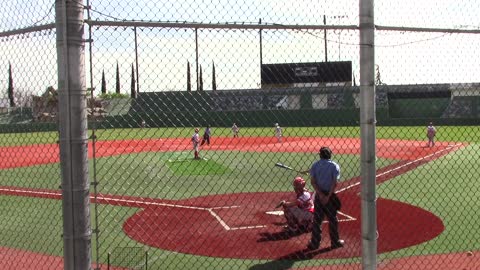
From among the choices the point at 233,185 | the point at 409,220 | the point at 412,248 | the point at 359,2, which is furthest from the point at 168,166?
the point at 359,2

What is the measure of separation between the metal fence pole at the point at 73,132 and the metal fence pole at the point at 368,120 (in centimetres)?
198

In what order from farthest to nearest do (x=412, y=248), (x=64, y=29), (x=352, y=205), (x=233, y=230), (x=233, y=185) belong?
(x=233, y=185) → (x=352, y=205) → (x=233, y=230) → (x=412, y=248) → (x=64, y=29)

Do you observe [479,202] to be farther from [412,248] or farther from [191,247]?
[191,247]

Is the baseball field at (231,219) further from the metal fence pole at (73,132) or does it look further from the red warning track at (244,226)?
the metal fence pole at (73,132)

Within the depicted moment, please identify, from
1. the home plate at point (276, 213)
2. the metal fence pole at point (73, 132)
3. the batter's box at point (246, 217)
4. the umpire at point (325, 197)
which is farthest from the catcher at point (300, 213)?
the metal fence pole at point (73, 132)

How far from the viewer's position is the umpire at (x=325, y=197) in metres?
7.24

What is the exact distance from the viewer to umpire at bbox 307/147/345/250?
724 centimetres

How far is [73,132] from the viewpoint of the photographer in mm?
3174

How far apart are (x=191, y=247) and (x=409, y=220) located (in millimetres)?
4375

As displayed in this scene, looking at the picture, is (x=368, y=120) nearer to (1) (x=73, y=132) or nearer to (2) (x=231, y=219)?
(1) (x=73, y=132)

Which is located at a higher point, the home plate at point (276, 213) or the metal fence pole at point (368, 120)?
the metal fence pole at point (368, 120)

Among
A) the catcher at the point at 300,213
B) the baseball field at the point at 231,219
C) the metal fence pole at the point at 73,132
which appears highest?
the metal fence pole at the point at 73,132

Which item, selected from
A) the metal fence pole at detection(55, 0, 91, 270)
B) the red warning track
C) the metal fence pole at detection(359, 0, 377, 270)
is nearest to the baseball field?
the red warning track

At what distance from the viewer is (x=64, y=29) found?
3102 millimetres
